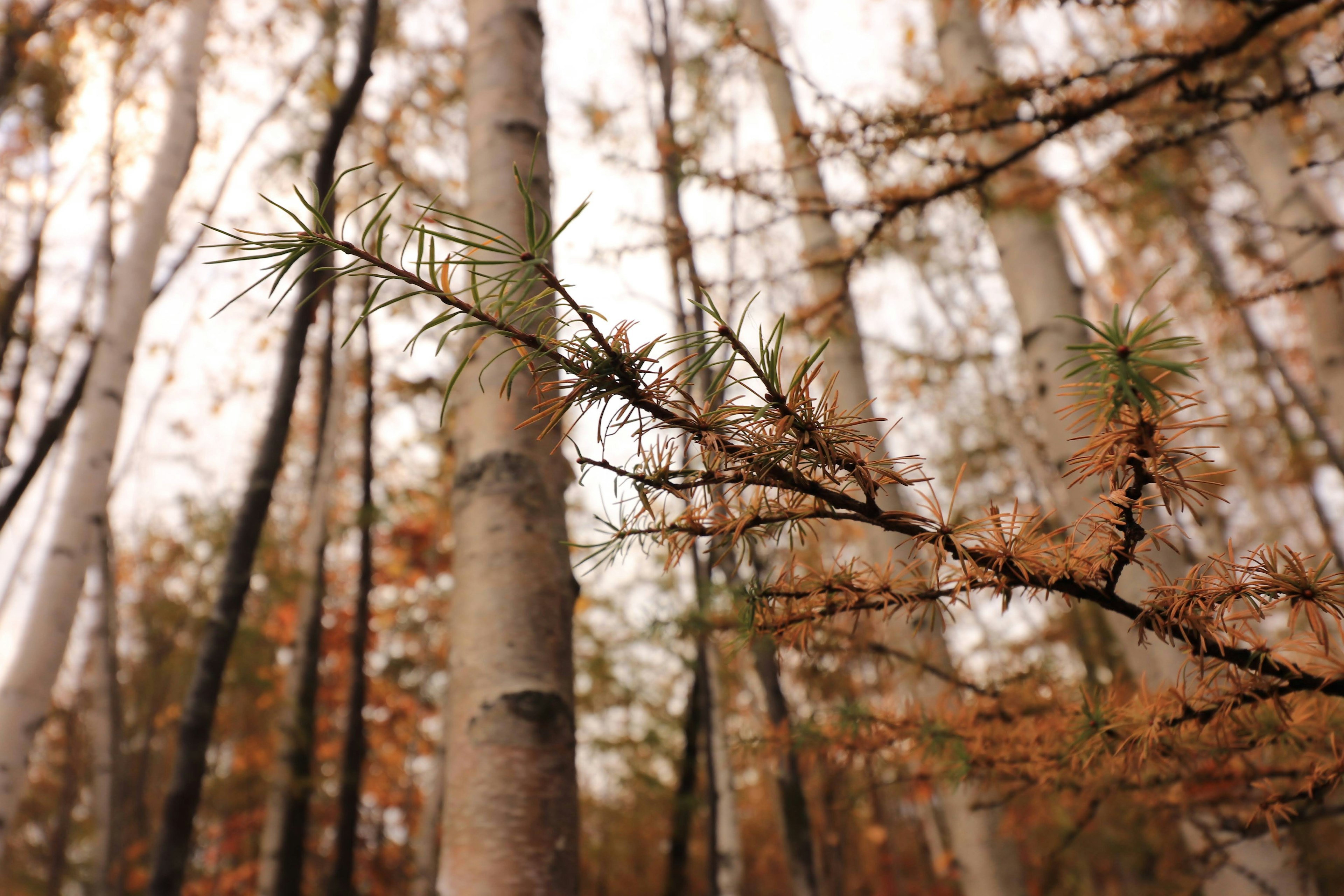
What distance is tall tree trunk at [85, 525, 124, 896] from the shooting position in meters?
4.61

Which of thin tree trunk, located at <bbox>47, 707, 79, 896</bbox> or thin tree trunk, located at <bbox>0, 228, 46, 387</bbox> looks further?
thin tree trunk, located at <bbox>47, 707, 79, 896</bbox>

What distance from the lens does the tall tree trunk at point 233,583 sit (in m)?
2.90

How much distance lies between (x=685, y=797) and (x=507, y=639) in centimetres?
476

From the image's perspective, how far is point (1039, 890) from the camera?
8398mm

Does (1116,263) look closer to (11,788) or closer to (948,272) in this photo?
Answer: (948,272)

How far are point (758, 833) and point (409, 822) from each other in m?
7.37

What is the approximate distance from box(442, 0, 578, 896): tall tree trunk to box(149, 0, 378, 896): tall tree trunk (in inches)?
55.2

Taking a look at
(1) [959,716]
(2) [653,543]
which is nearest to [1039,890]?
(1) [959,716]

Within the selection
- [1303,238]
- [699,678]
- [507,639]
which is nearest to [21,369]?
[699,678]

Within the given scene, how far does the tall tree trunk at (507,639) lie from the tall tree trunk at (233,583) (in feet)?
4.60

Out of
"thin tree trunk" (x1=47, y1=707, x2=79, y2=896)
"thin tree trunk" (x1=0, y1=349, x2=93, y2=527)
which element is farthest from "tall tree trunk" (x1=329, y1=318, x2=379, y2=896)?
"thin tree trunk" (x1=47, y1=707, x2=79, y2=896)

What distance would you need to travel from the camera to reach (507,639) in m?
1.41

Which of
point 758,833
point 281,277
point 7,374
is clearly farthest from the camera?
point 758,833

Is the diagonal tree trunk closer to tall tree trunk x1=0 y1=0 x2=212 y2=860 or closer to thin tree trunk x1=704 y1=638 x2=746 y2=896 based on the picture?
thin tree trunk x1=704 y1=638 x2=746 y2=896
